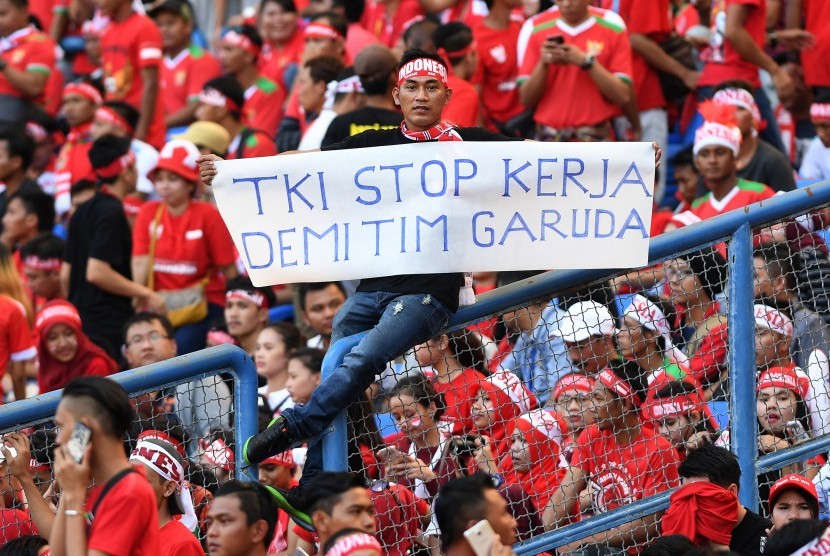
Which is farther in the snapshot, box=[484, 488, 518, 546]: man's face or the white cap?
the white cap

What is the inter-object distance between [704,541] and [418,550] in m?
1.22

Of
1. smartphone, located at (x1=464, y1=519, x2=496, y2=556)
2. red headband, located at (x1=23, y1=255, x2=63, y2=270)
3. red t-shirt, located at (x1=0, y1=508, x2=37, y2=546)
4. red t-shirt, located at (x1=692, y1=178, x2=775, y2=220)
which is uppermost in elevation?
red headband, located at (x1=23, y1=255, x2=63, y2=270)

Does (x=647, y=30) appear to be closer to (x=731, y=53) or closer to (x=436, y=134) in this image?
(x=731, y=53)

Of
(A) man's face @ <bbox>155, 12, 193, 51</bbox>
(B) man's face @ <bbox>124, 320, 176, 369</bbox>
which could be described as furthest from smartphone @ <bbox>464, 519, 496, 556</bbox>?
(A) man's face @ <bbox>155, 12, 193, 51</bbox>

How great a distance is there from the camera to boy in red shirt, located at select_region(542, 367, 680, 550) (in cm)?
666

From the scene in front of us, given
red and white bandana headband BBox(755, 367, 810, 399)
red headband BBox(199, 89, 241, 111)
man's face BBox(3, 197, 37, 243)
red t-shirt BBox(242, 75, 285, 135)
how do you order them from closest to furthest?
red and white bandana headband BBox(755, 367, 810, 399) → man's face BBox(3, 197, 37, 243) → red headband BBox(199, 89, 241, 111) → red t-shirt BBox(242, 75, 285, 135)

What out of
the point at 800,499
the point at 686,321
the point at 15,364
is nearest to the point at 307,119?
the point at 15,364

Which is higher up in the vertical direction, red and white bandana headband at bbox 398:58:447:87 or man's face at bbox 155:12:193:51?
man's face at bbox 155:12:193:51

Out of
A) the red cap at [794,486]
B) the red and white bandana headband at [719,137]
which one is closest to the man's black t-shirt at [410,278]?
the red cap at [794,486]

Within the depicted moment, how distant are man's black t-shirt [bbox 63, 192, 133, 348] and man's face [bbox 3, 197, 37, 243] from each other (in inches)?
52.9

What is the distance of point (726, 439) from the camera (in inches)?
266

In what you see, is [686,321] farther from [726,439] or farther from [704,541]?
[704,541]

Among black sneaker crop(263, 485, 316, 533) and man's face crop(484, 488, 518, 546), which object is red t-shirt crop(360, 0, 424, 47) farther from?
man's face crop(484, 488, 518, 546)

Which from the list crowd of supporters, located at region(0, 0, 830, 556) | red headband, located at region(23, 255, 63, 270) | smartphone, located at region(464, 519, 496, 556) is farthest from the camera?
red headband, located at region(23, 255, 63, 270)
